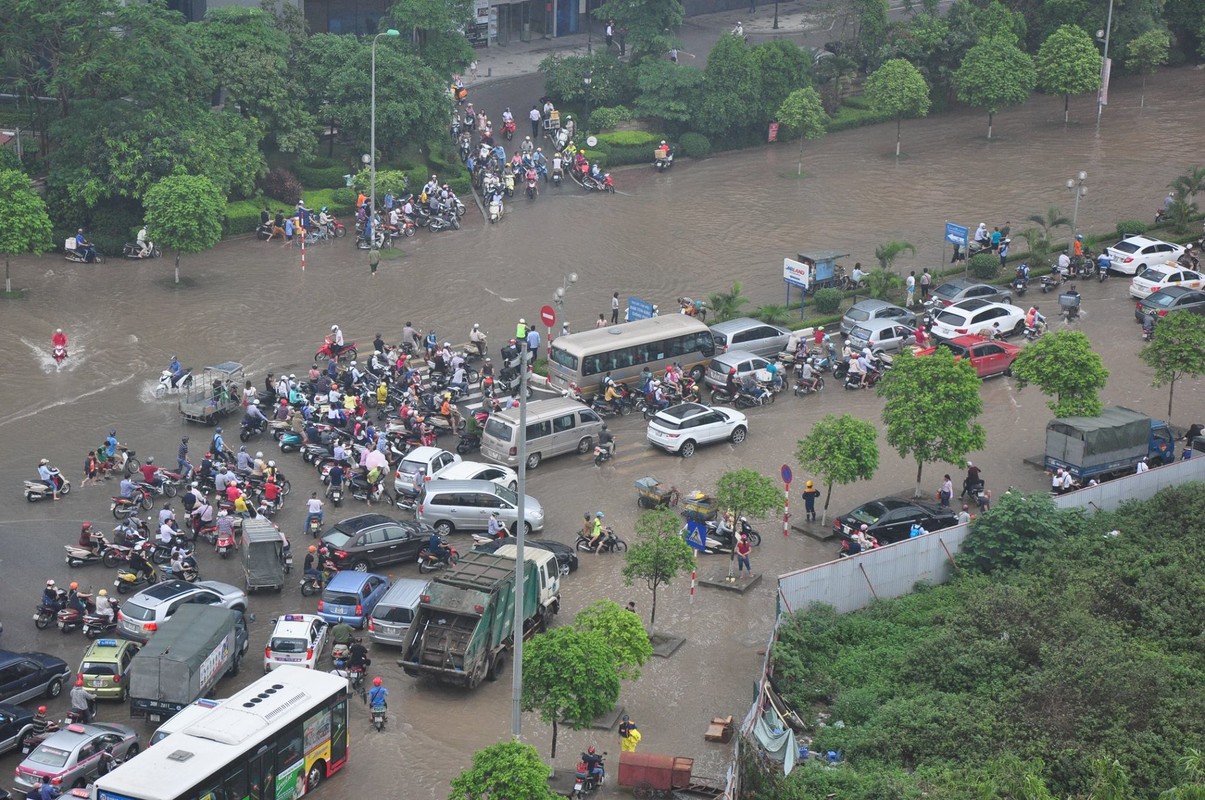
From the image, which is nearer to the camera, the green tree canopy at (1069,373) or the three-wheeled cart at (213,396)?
the green tree canopy at (1069,373)

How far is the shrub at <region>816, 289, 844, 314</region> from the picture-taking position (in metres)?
56.0

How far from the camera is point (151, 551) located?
128 feet

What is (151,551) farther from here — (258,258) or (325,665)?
(258,258)

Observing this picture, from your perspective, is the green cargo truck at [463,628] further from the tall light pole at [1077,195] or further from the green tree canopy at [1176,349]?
the tall light pole at [1077,195]

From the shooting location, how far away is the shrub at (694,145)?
73562 millimetres

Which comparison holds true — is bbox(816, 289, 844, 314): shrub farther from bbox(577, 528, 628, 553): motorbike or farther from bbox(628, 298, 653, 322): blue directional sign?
bbox(577, 528, 628, 553): motorbike

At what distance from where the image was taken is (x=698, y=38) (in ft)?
292

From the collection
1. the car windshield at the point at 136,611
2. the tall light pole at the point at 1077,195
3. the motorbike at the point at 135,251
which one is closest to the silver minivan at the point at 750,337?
the tall light pole at the point at 1077,195

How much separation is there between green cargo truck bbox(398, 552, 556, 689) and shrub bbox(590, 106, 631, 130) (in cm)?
4111

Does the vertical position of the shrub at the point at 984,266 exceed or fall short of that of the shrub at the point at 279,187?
it falls short

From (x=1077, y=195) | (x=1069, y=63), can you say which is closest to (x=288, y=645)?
(x=1077, y=195)

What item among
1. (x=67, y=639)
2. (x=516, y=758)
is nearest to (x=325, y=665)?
(x=67, y=639)

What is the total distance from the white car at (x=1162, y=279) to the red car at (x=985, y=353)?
7703 mm

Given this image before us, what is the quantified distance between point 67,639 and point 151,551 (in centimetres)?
352
